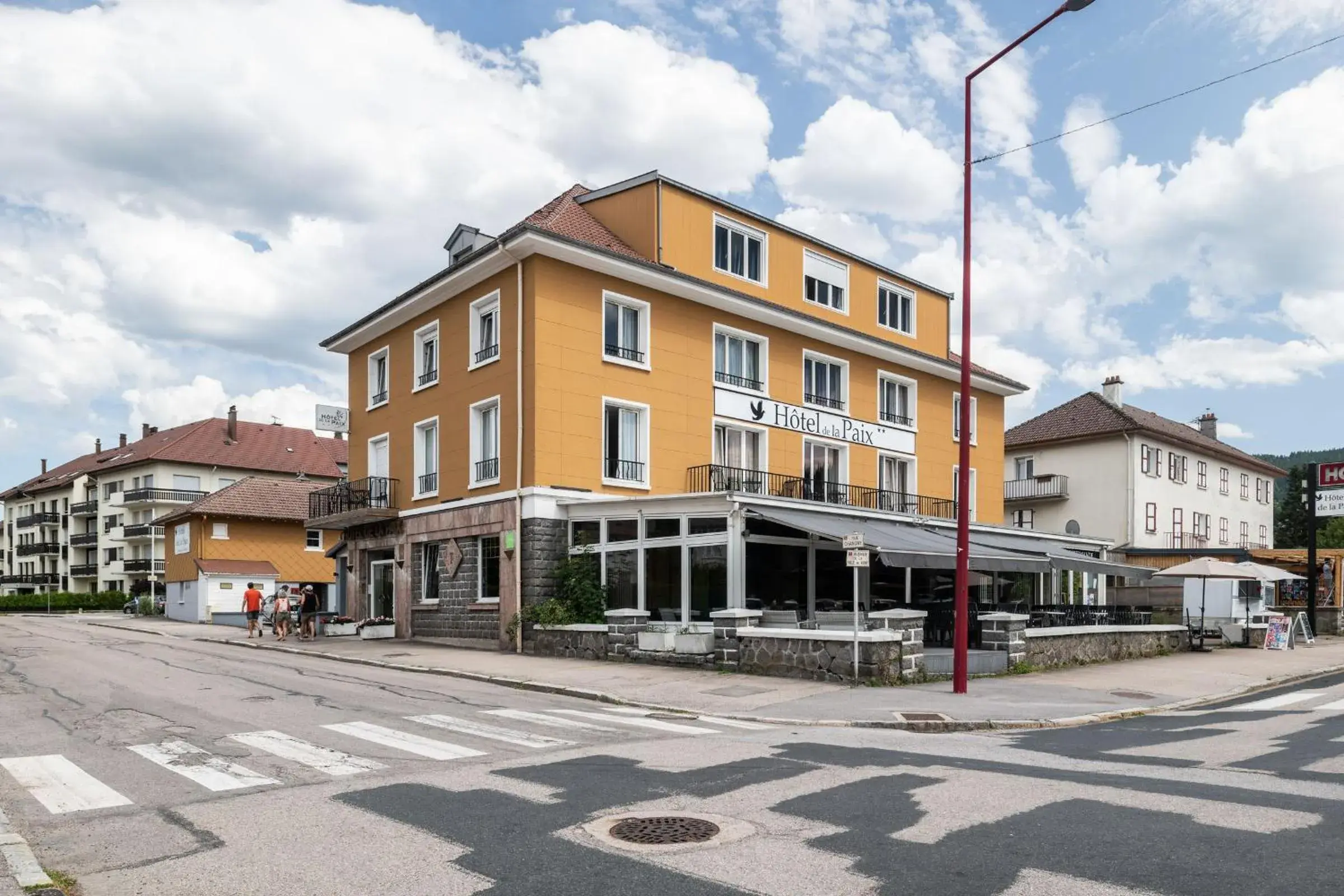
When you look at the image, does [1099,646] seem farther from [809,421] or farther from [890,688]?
[809,421]

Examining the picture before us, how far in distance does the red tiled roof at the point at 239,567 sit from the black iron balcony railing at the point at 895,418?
31.0m

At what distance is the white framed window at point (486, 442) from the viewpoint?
84.9 feet

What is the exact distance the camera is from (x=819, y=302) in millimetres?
31969

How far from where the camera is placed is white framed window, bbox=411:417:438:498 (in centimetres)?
2847

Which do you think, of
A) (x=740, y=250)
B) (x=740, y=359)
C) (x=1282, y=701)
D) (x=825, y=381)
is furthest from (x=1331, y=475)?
(x=1282, y=701)

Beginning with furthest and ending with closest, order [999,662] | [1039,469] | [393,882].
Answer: [1039,469] < [999,662] < [393,882]

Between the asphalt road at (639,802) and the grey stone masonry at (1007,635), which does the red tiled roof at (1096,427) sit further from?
the asphalt road at (639,802)

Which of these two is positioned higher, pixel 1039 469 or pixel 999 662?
pixel 1039 469

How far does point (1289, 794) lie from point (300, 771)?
309 inches

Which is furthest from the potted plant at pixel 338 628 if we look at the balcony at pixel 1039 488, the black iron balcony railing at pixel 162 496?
the black iron balcony railing at pixel 162 496

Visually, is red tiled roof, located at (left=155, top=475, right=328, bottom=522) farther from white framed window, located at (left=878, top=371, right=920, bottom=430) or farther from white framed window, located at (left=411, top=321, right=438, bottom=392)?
white framed window, located at (left=878, top=371, right=920, bottom=430)

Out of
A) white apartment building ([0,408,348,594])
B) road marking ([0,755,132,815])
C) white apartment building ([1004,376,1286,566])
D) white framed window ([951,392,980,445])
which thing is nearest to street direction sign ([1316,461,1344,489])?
white apartment building ([1004,376,1286,566])

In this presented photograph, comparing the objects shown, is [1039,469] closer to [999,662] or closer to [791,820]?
[999,662]

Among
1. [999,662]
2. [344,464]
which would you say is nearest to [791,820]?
[999,662]
